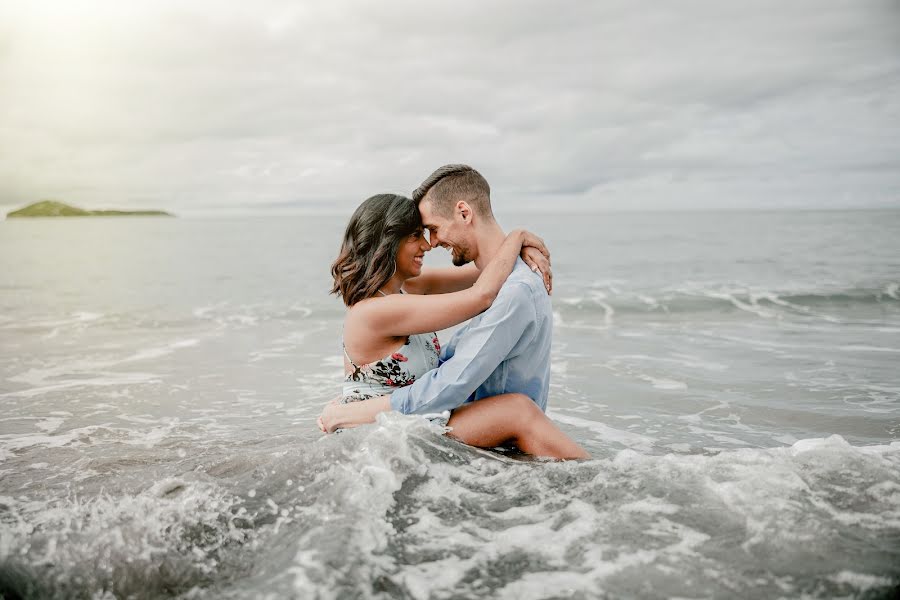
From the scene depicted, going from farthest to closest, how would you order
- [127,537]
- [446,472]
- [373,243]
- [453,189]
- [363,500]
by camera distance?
1. [453,189]
2. [373,243]
3. [446,472]
4. [363,500]
5. [127,537]

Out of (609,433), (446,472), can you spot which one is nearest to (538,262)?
(446,472)

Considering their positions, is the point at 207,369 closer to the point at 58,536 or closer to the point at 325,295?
the point at 58,536

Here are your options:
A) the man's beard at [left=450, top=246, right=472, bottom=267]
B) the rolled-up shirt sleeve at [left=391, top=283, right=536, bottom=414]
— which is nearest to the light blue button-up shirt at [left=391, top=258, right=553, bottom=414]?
the rolled-up shirt sleeve at [left=391, top=283, right=536, bottom=414]

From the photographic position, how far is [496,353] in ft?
14.1

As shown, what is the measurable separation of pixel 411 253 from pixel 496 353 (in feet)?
3.17

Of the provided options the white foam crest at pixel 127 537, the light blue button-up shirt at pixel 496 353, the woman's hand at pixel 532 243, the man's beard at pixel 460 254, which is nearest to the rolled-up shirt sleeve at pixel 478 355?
the light blue button-up shirt at pixel 496 353

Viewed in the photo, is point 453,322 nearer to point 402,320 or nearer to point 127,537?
point 402,320

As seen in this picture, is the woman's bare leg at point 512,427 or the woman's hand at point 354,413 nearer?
the woman's bare leg at point 512,427

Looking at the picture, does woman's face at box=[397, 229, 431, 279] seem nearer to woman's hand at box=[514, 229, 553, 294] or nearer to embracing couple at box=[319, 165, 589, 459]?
embracing couple at box=[319, 165, 589, 459]

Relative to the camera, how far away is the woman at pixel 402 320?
4395mm

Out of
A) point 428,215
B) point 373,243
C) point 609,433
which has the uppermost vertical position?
point 428,215

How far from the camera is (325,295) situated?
63.8ft

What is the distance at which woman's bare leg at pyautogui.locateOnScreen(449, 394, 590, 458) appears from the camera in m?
4.37

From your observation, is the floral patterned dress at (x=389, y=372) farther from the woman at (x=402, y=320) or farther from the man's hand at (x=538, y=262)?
the man's hand at (x=538, y=262)
